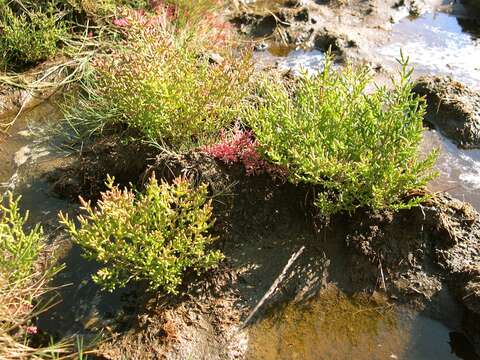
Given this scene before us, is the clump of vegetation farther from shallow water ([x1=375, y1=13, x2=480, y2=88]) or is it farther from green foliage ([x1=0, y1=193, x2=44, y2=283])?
shallow water ([x1=375, y1=13, x2=480, y2=88])

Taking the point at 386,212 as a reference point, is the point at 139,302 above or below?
below

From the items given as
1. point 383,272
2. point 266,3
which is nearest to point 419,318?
point 383,272

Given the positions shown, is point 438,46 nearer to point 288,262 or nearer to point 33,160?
point 288,262

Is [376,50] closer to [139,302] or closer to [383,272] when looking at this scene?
[383,272]

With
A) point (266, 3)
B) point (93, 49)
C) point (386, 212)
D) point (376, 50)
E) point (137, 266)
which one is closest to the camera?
point (137, 266)

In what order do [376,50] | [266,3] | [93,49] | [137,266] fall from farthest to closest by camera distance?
[266,3]
[376,50]
[93,49]
[137,266]

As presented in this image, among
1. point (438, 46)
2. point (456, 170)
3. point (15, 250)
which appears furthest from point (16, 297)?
point (438, 46)

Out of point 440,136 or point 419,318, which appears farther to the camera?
point 440,136

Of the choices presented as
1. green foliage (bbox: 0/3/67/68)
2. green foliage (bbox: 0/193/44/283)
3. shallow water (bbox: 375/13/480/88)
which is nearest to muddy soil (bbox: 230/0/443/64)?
shallow water (bbox: 375/13/480/88)
